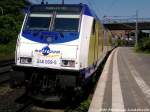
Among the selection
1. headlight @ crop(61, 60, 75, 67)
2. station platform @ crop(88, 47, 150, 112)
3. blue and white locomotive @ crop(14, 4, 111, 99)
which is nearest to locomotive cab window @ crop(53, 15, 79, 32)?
blue and white locomotive @ crop(14, 4, 111, 99)

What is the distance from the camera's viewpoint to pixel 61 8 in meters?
12.0

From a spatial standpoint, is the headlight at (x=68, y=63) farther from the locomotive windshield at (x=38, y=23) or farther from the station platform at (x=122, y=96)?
the locomotive windshield at (x=38, y=23)

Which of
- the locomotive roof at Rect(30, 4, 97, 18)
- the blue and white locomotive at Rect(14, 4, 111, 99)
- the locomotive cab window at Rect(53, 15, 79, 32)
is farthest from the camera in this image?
the locomotive roof at Rect(30, 4, 97, 18)

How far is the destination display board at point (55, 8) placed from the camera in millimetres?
11891

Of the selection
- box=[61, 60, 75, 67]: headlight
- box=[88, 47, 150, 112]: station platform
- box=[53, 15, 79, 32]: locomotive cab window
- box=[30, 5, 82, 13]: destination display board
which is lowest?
box=[88, 47, 150, 112]: station platform

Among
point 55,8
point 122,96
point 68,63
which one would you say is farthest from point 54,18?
point 122,96

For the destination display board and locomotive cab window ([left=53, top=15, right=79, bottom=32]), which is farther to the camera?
the destination display board

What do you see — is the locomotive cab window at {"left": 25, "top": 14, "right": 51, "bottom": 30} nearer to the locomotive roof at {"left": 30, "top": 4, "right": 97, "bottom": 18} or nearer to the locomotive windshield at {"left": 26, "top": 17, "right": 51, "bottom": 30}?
the locomotive windshield at {"left": 26, "top": 17, "right": 51, "bottom": 30}

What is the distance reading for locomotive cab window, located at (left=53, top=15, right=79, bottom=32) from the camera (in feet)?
38.2

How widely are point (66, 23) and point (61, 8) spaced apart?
55 cm

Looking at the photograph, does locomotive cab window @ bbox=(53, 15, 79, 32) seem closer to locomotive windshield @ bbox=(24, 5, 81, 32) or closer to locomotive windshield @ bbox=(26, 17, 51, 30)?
locomotive windshield @ bbox=(24, 5, 81, 32)

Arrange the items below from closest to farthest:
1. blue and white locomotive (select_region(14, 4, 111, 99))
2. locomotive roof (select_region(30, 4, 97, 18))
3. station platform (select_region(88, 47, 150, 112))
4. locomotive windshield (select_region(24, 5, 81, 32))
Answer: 1. station platform (select_region(88, 47, 150, 112))
2. blue and white locomotive (select_region(14, 4, 111, 99))
3. locomotive windshield (select_region(24, 5, 81, 32))
4. locomotive roof (select_region(30, 4, 97, 18))

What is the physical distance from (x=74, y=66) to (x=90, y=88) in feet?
12.2

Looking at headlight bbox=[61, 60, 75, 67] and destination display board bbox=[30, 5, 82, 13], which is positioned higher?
destination display board bbox=[30, 5, 82, 13]
